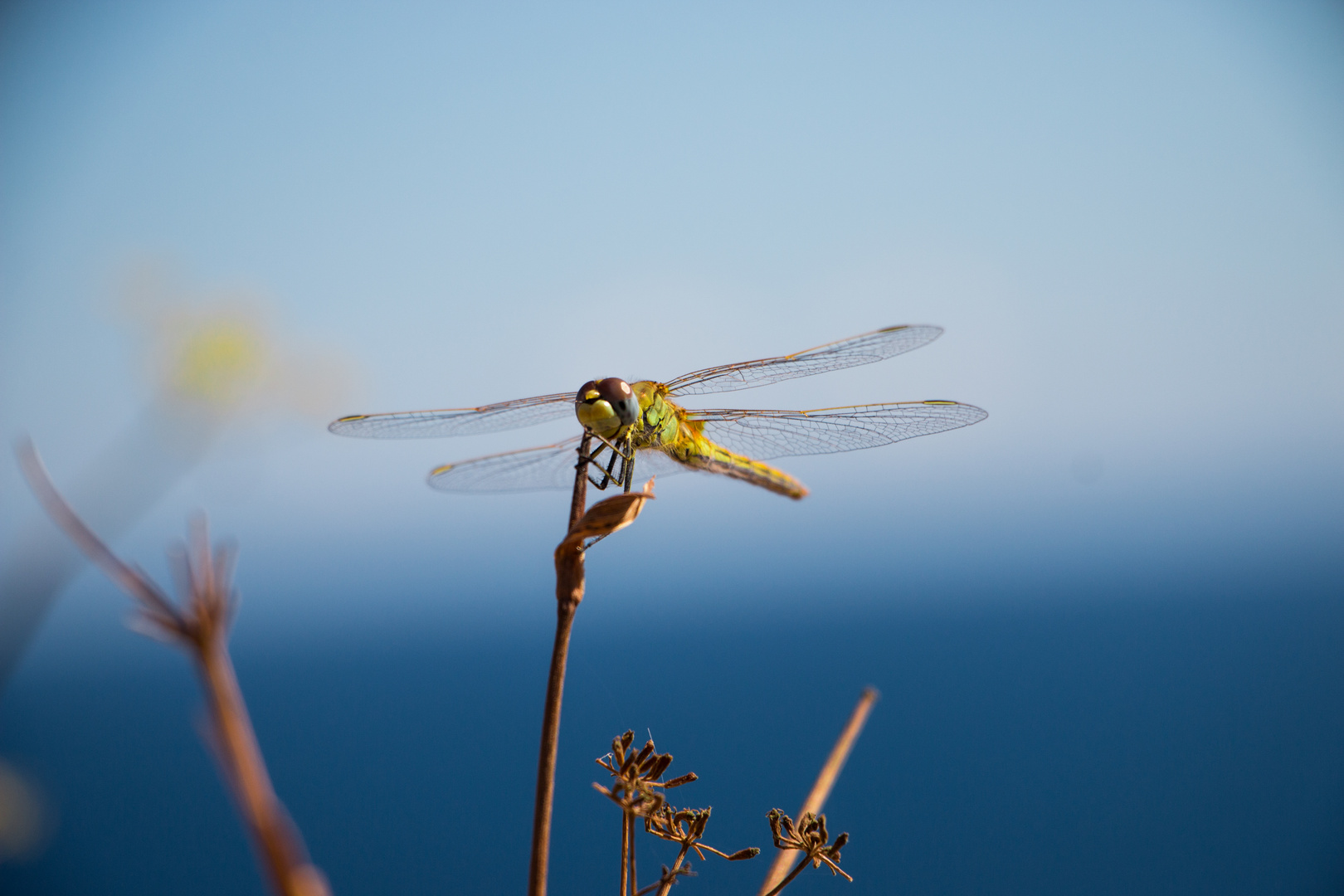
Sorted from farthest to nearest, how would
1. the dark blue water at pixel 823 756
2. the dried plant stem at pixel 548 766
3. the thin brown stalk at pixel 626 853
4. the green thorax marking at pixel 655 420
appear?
1. the dark blue water at pixel 823 756
2. the green thorax marking at pixel 655 420
3. the thin brown stalk at pixel 626 853
4. the dried plant stem at pixel 548 766

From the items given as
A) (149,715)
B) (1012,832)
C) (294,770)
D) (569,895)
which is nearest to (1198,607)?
(1012,832)

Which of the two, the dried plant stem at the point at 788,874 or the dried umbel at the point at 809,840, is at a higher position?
the dried umbel at the point at 809,840

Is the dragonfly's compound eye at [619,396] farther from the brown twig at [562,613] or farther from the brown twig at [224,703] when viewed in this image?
the brown twig at [224,703]

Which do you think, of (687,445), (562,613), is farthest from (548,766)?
(687,445)

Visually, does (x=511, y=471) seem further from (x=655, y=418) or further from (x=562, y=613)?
(x=562, y=613)

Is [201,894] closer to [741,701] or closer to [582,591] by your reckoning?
[741,701]

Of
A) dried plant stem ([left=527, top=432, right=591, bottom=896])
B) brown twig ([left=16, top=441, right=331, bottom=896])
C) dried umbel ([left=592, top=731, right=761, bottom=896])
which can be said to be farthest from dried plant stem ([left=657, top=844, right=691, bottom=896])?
brown twig ([left=16, top=441, right=331, bottom=896])

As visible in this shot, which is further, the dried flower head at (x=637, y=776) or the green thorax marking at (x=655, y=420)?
the green thorax marking at (x=655, y=420)

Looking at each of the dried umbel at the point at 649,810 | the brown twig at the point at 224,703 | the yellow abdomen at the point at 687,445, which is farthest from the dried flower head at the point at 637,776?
the yellow abdomen at the point at 687,445
